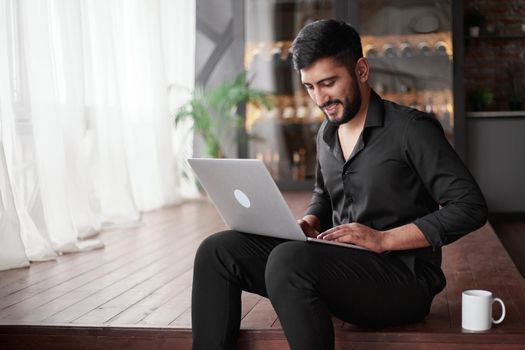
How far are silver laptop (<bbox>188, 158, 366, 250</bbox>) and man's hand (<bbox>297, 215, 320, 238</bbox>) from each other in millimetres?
145

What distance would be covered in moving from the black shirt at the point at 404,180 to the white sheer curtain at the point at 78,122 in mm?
1969

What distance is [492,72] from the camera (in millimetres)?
6758

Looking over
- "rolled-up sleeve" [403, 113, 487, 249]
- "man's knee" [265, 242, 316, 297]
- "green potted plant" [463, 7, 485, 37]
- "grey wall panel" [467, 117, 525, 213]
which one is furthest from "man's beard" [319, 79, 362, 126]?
"green potted plant" [463, 7, 485, 37]

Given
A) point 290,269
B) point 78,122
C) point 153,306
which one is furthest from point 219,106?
point 290,269

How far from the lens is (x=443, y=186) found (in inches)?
89.2

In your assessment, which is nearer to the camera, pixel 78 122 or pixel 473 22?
pixel 78 122

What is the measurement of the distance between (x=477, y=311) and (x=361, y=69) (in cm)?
77

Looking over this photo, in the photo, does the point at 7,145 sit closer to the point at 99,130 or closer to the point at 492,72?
the point at 99,130

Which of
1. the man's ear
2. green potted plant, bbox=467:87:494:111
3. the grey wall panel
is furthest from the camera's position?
green potted plant, bbox=467:87:494:111

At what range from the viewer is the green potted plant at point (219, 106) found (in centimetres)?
678

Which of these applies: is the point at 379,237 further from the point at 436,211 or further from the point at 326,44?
the point at 326,44

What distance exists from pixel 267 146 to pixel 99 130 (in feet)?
6.80

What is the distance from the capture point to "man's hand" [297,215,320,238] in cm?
252

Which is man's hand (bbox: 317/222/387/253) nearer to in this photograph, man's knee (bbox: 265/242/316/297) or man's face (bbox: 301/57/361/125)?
man's knee (bbox: 265/242/316/297)
